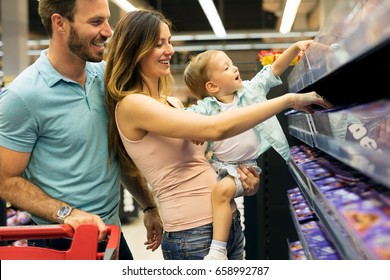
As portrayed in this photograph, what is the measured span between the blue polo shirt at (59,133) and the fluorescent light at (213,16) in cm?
607

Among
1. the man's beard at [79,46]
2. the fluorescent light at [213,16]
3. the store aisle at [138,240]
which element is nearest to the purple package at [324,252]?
the man's beard at [79,46]

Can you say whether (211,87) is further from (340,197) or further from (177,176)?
(340,197)

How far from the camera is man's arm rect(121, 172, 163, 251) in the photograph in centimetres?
197

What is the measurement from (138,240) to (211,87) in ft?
10.2

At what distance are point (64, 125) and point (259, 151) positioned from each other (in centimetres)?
85

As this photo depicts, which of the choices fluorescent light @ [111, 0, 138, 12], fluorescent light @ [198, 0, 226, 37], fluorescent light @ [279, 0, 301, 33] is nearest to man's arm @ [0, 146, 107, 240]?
fluorescent light @ [111, 0, 138, 12]

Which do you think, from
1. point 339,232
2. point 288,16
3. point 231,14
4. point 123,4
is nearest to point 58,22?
point 339,232

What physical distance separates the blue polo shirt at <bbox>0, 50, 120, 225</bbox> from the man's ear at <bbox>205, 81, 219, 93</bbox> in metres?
0.44

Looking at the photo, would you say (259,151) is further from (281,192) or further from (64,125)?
(281,192)

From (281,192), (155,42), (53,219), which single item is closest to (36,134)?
(53,219)

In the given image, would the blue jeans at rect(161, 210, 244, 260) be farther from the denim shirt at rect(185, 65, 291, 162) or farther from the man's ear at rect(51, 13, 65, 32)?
the man's ear at rect(51, 13, 65, 32)

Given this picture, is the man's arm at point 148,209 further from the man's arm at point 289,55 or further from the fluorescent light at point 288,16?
the fluorescent light at point 288,16

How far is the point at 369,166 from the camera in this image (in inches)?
41.3

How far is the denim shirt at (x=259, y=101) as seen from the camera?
2059 mm
